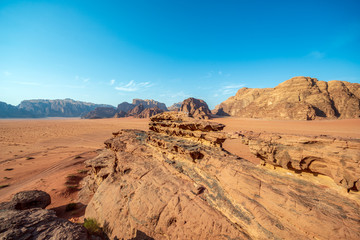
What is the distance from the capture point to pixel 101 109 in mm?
111000

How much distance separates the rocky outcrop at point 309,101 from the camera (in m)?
48.9

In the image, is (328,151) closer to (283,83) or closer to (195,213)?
(195,213)

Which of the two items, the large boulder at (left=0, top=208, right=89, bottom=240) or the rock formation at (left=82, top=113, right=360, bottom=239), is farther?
the large boulder at (left=0, top=208, right=89, bottom=240)

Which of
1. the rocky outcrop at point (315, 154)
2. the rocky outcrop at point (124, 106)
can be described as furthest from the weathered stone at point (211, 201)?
the rocky outcrop at point (124, 106)

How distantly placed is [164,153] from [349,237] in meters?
6.83

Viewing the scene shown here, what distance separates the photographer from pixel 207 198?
5211mm

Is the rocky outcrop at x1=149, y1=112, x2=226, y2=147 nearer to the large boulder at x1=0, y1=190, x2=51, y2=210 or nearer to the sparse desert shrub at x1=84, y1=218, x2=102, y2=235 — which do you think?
the sparse desert shrub at x1=84, y1=218, x2=102, y2=235

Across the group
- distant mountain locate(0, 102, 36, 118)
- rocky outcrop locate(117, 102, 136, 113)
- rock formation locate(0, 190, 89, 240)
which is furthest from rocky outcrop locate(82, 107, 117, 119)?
rock formation locate(0, 190, 89, 240)

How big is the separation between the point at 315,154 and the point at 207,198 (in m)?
3.89

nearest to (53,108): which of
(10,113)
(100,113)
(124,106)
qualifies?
(10,113)

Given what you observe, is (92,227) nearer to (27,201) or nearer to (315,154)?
(27,201)

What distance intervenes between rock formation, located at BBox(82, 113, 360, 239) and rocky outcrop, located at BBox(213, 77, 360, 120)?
60100 millimetres

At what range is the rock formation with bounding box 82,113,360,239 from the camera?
351 cm

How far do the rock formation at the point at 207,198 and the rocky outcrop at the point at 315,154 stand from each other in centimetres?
42
